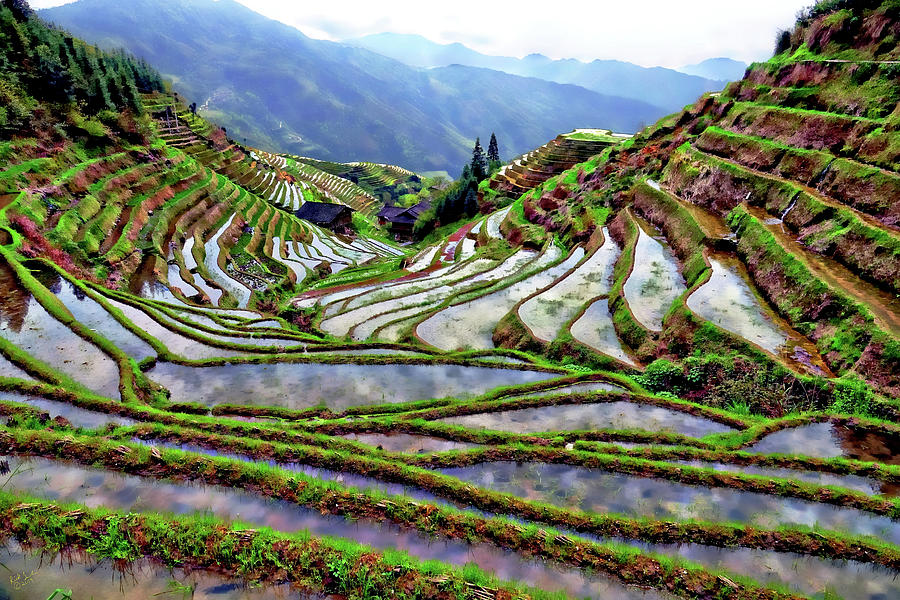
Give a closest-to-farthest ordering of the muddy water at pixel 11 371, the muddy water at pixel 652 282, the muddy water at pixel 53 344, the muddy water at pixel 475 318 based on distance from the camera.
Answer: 1. the muddy water at pixel 11 371
2. the muddy water at pixel 53 344
3. the muddy water at pixel 652 282
4. the muddy water at pixel 475 318

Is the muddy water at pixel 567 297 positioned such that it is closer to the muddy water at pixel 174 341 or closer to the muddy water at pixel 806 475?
the muddy water at pixel 806 475

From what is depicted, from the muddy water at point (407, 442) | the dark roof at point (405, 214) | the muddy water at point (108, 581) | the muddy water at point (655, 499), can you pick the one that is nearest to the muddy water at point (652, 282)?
the muddy water at point (655, 499)

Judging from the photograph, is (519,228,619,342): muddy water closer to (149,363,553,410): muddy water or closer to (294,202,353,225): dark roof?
(149,363,553,410): muddy water

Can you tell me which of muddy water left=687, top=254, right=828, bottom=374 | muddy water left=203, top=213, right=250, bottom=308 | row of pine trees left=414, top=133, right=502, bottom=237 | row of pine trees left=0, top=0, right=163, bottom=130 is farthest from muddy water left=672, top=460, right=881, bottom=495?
row of pine trees left=414, top=133, right=502, bottom=237

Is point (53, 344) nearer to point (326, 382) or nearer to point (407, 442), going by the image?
point (326, 382)

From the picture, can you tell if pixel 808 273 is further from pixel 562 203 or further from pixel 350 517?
pixel 562 203
